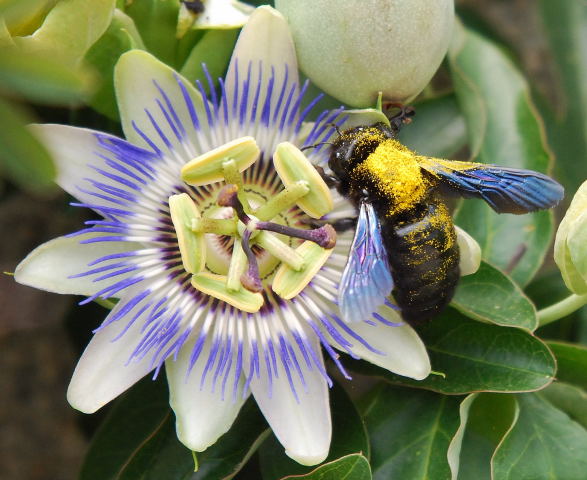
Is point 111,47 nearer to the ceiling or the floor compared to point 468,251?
nearer to the ceiling

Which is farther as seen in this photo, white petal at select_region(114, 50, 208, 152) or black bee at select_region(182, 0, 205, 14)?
black bee at select_region(182, 0, 205, 14)

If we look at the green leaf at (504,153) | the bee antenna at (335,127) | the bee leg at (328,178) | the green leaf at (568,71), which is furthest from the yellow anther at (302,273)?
the green leaf at (568,71)

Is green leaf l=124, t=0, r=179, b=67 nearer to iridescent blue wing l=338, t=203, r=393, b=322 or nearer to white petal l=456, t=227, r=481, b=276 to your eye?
iridescent blue wing l=338, t=203, r=393, b=322

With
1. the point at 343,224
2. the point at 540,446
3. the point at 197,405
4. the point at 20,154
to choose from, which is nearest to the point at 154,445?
the point at 197,405

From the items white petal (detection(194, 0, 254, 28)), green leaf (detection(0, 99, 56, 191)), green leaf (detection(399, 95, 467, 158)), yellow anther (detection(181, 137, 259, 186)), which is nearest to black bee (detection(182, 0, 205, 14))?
white petal (detection(194, 0, 254, 28))

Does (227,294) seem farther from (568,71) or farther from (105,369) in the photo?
(568,71)

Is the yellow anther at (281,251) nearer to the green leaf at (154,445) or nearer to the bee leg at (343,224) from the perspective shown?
the bee leg at (343,224)
